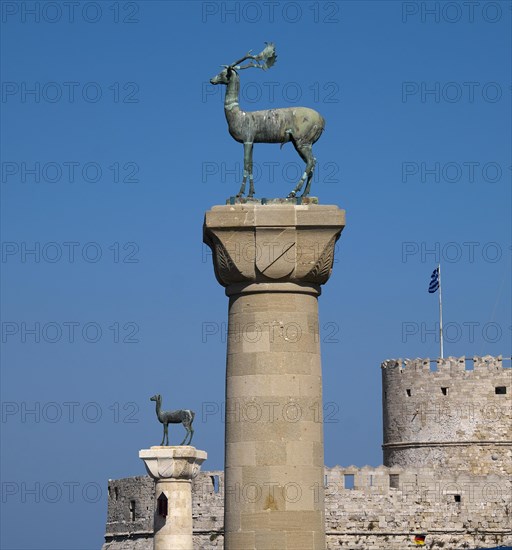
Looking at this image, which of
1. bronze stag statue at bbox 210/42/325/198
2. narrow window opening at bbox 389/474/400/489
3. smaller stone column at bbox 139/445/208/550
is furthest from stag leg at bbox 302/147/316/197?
narrow window opening at bbox 389/474/400/489

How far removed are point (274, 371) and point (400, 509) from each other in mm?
33283

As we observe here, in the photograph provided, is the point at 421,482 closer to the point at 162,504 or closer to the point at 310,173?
the point at 162,504

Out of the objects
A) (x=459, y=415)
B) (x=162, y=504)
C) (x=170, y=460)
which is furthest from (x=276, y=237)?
(x=459, y=415)

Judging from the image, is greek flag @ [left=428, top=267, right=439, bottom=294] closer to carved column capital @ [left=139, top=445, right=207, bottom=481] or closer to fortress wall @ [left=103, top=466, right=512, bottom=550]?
fortress wall @ [left=103, top=466, right=512, bottom=550]

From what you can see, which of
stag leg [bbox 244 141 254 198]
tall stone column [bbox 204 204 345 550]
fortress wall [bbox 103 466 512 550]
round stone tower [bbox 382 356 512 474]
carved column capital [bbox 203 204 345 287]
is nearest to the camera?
tall stone column [bbox 204 204 345 550]

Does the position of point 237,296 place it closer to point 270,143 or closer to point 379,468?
point 270,143

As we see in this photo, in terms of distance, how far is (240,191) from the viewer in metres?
13.2

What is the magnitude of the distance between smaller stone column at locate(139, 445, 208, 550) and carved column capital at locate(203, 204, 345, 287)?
1229cm

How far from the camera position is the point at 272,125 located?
13.5 metres

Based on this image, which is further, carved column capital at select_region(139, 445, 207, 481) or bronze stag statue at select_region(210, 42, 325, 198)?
carved column capital at select_region(139, 445, 207, 481)

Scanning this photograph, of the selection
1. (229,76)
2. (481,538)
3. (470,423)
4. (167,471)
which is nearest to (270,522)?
(229,76)

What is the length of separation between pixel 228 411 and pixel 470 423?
35.6 meters

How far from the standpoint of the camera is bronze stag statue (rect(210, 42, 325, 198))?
1343cm

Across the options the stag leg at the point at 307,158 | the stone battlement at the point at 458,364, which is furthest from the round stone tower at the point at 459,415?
the stag leg at the point at 307,158
